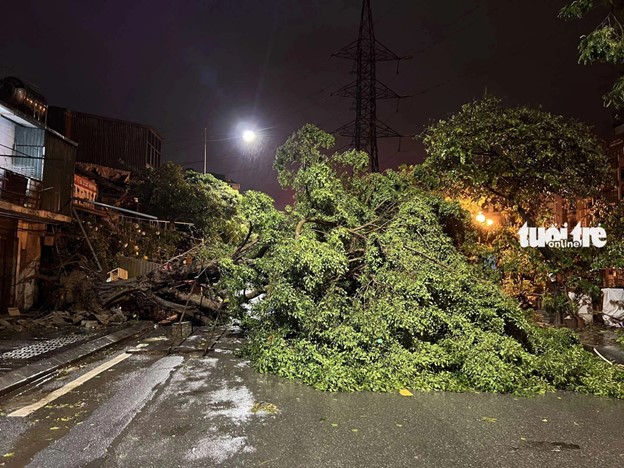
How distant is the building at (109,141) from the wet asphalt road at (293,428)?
70.7ft

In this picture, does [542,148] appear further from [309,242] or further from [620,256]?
[309,242]

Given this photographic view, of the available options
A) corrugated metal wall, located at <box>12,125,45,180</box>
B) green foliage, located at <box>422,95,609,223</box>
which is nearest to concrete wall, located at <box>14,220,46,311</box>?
corrugated metal wall, located at <box>12,125,45,180</box>

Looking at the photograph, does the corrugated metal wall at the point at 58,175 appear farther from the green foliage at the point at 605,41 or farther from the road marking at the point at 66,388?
the green foliage at the point at 605,41

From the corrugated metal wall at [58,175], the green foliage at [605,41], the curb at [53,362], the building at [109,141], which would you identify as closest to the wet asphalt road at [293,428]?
the curb at [53,362]

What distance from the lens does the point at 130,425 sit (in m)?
4.99

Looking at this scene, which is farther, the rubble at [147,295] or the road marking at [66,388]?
the rubble at [147,295]

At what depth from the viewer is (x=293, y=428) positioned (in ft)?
16.4

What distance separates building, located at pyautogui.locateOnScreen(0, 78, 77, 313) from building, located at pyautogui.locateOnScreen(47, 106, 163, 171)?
35.5 feet

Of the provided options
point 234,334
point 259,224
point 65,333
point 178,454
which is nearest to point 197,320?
point 234,334

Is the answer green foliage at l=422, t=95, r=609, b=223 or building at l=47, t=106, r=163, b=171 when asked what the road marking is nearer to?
green foliage at l=422, t=95, r=609, b=223

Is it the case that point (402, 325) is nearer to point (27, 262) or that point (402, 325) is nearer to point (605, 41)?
point (605, 41)

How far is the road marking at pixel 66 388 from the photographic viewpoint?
18.0 ft

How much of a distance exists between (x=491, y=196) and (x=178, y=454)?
1090 centimetres

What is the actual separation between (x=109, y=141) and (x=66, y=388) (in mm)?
22961
